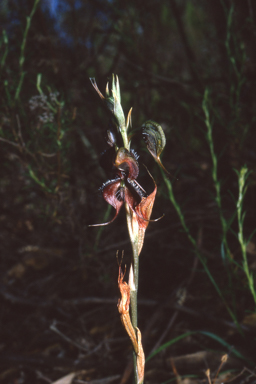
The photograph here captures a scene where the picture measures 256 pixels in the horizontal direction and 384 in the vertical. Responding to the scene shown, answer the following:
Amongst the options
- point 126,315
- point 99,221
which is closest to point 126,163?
point 126,315

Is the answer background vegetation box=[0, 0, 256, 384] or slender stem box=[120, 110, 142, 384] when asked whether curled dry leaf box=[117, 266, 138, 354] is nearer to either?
slender stem box=[120, 110, 142, 384]

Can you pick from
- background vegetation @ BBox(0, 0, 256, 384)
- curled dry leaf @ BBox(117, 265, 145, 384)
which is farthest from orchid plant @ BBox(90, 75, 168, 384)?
background vegetation @ BBox(0, 0, 256, 384)

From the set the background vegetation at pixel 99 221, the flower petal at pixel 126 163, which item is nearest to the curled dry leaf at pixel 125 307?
the flower petal at pixel 126 163

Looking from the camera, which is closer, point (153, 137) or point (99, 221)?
point (153, 137)

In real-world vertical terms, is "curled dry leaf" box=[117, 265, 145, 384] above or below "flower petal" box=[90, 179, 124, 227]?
below

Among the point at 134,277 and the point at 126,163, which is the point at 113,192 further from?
the point at 134,277

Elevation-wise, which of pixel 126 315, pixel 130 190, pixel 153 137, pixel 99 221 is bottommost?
pixel 126 315
